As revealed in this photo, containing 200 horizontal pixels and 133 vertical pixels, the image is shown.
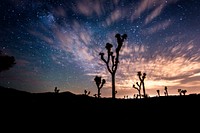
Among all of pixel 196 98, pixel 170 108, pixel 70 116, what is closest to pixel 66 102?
pixel 70 116

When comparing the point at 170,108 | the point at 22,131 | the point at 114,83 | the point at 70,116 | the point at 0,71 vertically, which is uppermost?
the point at 0,71

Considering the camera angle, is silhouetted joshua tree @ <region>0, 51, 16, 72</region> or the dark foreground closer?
the dark foreground

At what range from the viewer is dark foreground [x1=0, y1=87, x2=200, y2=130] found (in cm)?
781

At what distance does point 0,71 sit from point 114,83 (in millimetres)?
17809

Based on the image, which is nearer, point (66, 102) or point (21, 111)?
point (21, 111)

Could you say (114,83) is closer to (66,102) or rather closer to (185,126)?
(66,102)

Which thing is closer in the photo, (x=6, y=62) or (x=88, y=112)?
(x=88, y=112)

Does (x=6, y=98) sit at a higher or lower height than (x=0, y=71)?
lower

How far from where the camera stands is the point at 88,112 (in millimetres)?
9266

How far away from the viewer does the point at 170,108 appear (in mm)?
9656

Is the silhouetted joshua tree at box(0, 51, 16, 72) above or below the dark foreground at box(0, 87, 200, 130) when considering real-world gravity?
above

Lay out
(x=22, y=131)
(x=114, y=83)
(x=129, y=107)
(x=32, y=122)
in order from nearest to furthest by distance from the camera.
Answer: (x=22, y=131) < (x=32, y=122) < (x=129, y=107) < (x=114, y=83)

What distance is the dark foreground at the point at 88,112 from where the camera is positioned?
7809 mm

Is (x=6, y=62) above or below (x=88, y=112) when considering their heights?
above
